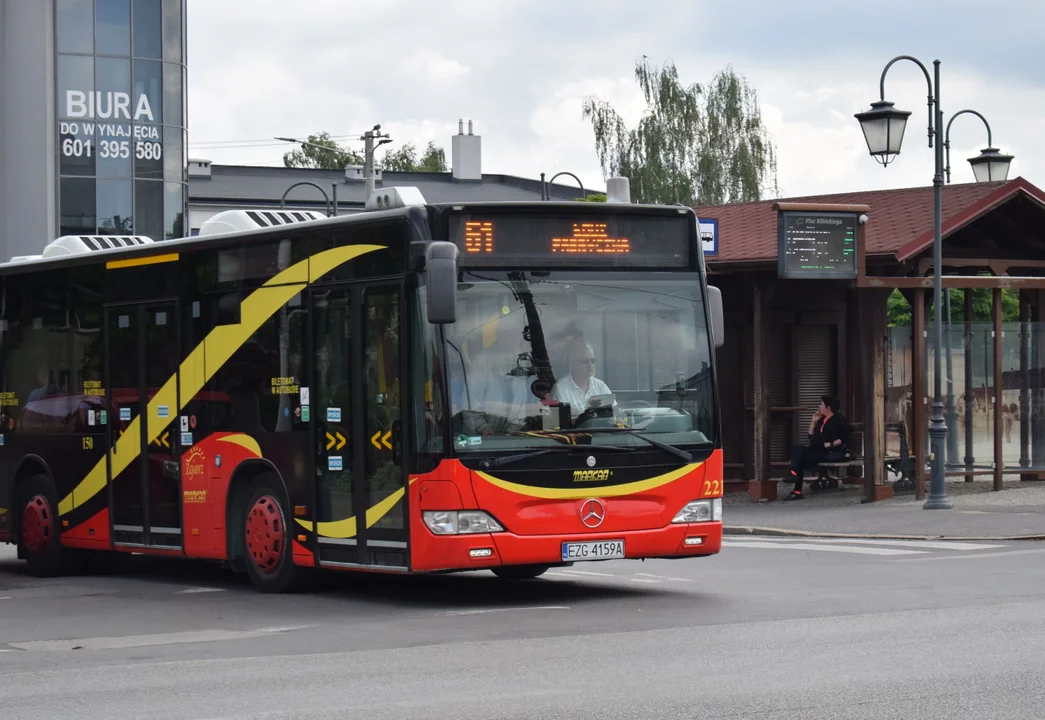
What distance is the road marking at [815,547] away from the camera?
1772 centimetres

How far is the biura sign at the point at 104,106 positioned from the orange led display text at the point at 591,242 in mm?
37216

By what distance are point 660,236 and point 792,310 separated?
1347cm

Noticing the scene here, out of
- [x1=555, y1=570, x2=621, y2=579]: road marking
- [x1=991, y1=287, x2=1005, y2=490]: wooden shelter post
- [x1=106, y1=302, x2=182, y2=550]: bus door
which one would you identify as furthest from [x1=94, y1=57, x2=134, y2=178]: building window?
[x1=555, y1=570, x2=621, y2=579]: road marking

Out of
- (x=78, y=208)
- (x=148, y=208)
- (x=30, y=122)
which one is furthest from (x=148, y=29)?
(x=78, y=208)

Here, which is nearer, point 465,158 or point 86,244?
point 86,244

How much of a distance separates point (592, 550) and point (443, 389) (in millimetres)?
1637

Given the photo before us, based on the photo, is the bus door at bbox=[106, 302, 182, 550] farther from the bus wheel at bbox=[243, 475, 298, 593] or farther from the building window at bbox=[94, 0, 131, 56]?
the building window at bbox=[94, 0, 131, 56]

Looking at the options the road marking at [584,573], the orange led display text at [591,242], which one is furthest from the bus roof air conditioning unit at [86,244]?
the orange led display text at [591,242]

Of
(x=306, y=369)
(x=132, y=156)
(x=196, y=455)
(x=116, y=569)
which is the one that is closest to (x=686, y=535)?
(x=306, y=369)

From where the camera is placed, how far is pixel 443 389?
1227cm

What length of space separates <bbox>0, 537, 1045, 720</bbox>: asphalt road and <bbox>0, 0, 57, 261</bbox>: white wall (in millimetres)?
32953

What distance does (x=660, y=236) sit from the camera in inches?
524

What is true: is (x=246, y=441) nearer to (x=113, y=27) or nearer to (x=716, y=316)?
(x=716, y=316)

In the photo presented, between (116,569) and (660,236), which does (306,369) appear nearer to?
(660,236)
